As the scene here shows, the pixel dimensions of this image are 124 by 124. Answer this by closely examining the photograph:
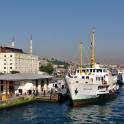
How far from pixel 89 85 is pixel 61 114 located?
1023 centimetres

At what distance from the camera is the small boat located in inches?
1870

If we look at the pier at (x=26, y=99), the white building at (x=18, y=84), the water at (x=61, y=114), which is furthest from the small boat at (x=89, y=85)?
the white building at (x=18, y=84)

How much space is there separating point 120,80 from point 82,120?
94.4m

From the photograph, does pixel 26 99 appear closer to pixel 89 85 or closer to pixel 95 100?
pixel 89 85

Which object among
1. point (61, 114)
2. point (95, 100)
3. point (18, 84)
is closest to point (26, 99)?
point (18, 84)

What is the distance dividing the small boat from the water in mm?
1864

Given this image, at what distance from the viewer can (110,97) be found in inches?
2205

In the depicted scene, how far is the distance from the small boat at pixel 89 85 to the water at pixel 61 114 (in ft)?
6.12

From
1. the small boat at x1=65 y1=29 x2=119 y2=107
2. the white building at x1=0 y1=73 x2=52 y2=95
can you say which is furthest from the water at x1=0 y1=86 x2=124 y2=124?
the white building at x1=0 y1=73 x2=52 y2=95

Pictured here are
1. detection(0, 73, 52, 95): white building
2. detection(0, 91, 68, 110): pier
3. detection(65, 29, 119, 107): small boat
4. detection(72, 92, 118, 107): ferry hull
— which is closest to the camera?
detection(0, 91, 68, 110): pier

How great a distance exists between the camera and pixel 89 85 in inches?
1932

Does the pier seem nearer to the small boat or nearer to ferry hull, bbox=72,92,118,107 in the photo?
the small boat

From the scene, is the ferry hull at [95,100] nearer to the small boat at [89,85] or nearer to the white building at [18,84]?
the small boat at [89,85]

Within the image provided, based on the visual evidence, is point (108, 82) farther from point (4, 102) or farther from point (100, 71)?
point (4, 102)
